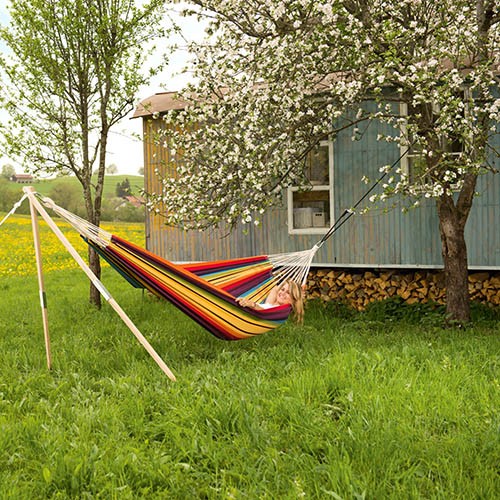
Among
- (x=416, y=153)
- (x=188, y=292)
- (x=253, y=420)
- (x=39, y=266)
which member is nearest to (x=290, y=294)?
(x=188, y=292)

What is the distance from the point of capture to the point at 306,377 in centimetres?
425

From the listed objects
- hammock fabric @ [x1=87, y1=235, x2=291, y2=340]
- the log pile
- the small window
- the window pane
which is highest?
the small window

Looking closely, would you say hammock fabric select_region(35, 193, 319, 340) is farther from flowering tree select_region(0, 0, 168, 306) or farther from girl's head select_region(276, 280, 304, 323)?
flowering tree select_region(0, 0, 168, 306)

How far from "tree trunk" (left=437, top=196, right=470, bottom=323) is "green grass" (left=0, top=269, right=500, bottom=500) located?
1202 mm

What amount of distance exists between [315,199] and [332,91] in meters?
2.34

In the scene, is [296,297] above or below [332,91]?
below

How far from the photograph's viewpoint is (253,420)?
143 inches

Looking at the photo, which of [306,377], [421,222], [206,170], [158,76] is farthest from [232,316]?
[158,76]

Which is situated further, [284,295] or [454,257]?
[454,257]

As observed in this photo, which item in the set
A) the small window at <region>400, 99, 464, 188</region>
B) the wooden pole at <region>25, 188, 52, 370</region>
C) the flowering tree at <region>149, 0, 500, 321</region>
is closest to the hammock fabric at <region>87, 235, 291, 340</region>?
the wooden pole at <region>25, 188, 52, 370</region>

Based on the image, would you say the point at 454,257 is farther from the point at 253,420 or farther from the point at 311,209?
the point at 253,420

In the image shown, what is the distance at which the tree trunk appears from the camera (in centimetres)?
688

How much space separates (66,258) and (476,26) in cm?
1328

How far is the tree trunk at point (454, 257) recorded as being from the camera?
6.88 metres
